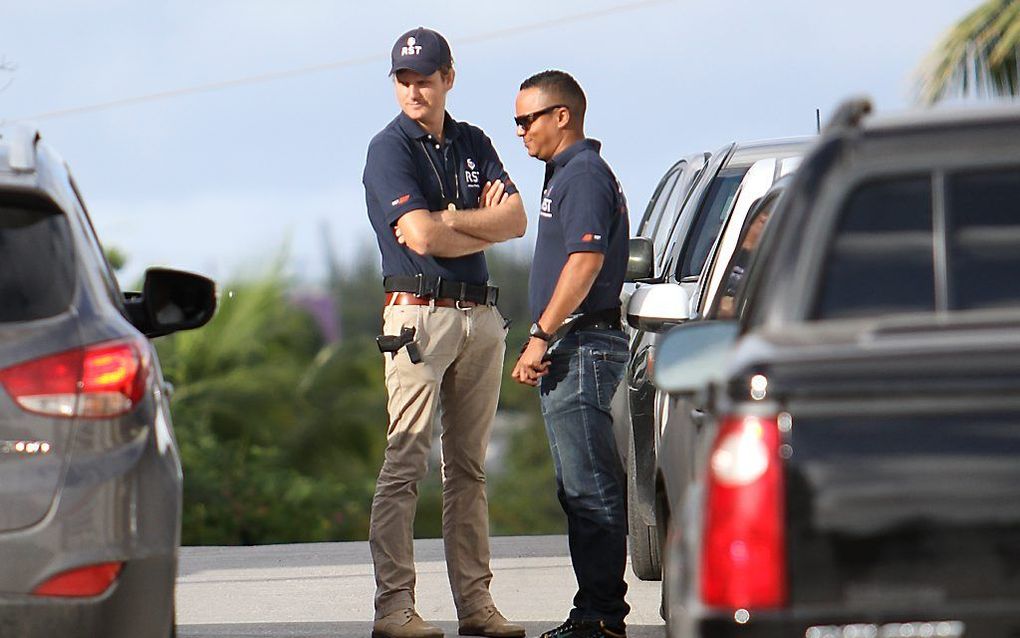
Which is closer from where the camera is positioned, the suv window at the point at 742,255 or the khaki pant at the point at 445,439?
the suv window at the point at 742,255

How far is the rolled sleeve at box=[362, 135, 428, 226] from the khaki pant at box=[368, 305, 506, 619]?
37cm

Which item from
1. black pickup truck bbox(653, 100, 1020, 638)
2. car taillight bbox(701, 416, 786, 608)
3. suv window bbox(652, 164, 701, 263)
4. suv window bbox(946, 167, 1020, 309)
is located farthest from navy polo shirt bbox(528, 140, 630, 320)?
car taillight bbox(701, 416, 786, 608)

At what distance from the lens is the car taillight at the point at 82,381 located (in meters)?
4.40

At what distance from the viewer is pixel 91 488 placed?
4.41m

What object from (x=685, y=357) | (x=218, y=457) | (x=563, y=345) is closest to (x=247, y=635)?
(x=563, y=345)

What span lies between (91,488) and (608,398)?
9.27 feet

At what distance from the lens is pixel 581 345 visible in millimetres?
6914

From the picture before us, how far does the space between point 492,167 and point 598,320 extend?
0.89 metres

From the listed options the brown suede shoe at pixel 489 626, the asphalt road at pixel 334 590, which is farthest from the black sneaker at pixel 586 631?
the asphalt road at pixel 334 590

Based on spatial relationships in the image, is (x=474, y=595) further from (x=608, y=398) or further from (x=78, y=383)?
(x=78, y=383)

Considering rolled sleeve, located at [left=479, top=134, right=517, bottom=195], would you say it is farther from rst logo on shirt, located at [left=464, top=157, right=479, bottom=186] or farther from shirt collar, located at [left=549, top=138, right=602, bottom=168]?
shirt collar, located at [left=549, top=138, right=602, bottom=168]

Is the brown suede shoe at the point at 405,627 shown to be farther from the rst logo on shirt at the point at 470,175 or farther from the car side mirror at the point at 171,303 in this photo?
the car side mirror at the point at 171,303

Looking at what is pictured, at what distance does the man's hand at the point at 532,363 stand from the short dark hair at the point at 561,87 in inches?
34.8

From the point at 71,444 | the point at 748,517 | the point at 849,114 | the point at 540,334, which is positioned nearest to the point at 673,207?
the point at 540,334
